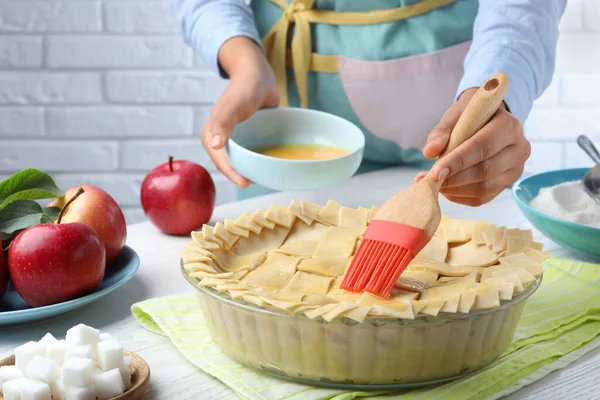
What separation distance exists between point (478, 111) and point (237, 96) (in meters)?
0.45

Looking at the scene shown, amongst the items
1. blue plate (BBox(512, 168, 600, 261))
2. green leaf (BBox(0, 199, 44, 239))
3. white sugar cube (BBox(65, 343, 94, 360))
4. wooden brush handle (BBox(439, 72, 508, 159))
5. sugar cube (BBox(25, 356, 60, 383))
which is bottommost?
sugar cube (BBox(25, 356, 60, 383))

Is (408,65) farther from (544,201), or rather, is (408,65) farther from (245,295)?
(245,295)

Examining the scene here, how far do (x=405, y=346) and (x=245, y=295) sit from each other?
0.46 ft

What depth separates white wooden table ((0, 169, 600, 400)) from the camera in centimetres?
70

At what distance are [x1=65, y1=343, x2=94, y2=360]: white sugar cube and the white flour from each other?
614mm

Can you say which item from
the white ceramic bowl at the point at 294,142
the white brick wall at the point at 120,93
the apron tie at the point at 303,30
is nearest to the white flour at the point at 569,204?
the white ceramic bowl at the point at 294,142

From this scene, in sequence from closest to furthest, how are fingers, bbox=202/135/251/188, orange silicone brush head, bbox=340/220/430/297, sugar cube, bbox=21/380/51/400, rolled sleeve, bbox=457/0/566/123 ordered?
sugar cube, bbox=21/380/51/400, orange silicone brush head, bbox=340/220/430/297, rolled sleeve, bbox=457/0/566/123, fingers, bbox=202/135/251/188

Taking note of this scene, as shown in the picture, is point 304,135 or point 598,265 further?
point 304,135

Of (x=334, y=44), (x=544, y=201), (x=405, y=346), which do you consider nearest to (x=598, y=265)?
→ (x=544, y=201)

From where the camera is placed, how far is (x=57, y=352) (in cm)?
63

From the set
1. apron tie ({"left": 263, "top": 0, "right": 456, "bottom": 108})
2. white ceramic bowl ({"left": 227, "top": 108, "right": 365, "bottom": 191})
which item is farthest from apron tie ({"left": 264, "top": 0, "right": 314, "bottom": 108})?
white ceramic bowl ({"left": 227, "top": 108, "right": 365, "bottom": 191})

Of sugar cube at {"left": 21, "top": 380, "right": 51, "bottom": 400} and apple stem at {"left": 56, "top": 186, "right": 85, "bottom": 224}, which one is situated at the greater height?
apple stem at {"left": 56, "top": 186, "right": 85, "bottom": 224}

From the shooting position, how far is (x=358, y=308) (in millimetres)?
625

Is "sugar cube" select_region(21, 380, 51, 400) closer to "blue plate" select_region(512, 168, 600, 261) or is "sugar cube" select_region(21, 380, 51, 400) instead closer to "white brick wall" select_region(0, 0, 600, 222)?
"blue plate" select_region(512, 168, 600, 261)
